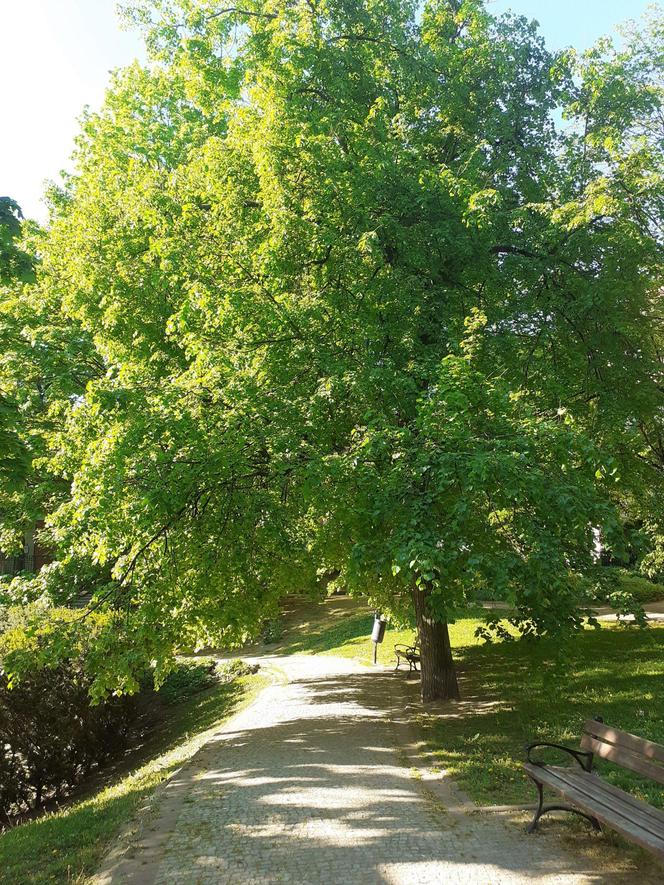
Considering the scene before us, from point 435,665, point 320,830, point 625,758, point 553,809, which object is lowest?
point 320,830

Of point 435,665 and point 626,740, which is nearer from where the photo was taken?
point 626,740

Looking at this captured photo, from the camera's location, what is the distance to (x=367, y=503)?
714cm

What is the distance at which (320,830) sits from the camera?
5.48 metres

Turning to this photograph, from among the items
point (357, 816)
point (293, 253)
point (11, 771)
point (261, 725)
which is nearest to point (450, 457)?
point (357, 816)

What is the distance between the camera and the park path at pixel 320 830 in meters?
4.64

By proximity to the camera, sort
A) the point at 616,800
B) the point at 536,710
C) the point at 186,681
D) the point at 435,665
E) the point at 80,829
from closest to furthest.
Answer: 1. the point at 616,800
2. the point at 80,829
3. the point at 536,710
4. the point at 435,665
5. the point at 186,681

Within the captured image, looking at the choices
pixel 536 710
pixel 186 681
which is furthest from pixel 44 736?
pixel 536 710

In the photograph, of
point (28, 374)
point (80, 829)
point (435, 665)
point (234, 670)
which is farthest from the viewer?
point (234, 670)

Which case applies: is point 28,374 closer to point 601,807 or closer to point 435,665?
point 435,665

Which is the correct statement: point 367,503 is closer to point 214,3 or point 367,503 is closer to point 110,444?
point 110,444

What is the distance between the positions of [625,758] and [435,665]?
243 inches

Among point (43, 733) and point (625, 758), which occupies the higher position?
point (625, 758)

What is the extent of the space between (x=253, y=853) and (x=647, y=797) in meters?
3.50

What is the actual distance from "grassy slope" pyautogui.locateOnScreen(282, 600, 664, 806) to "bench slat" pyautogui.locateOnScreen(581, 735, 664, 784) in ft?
3.19
